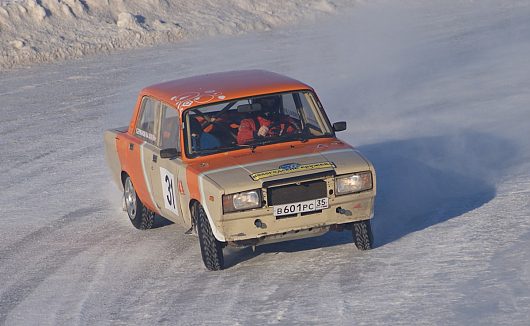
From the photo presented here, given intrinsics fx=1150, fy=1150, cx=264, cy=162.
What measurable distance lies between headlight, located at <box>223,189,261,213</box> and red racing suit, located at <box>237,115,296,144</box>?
3.96ft

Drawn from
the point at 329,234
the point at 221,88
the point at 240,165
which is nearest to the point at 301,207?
the point at 240,165

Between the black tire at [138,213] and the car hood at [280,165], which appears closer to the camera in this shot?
the car hood at [280,165]

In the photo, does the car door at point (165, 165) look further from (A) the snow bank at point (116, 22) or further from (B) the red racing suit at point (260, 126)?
(A) the snow bank at point (116, 22)

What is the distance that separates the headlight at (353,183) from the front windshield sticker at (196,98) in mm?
1676

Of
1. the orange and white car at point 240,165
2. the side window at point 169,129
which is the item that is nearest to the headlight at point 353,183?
the orange and white car at point 240,165

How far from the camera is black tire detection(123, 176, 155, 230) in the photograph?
12242mm

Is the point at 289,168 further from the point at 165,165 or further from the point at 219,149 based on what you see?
the point at 165,165

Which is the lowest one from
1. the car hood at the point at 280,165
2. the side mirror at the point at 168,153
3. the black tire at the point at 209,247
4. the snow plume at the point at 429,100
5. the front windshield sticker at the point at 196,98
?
the snow plume at the point at 429,100

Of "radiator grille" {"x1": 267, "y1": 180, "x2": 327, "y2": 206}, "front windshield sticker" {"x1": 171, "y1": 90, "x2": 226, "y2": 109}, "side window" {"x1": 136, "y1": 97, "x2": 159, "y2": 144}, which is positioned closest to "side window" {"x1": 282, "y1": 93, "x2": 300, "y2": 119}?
"front windshield sticker" {"x1": 171, "y1": 90, "x2": 226, "y2": 109}

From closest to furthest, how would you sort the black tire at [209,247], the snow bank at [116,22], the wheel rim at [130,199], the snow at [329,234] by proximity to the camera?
1. the snow at [329,234]
2. the black tire at [209,247]
3. the wheel rim at [130,199]
4. the snow bank at [116,22]

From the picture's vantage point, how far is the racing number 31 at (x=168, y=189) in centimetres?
1105

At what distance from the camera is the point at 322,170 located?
10.1 meters

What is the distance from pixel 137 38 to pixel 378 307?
771 inches

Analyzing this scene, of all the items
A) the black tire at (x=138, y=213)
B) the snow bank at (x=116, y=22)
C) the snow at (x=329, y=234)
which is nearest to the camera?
the snow at (x=329, y=234)
